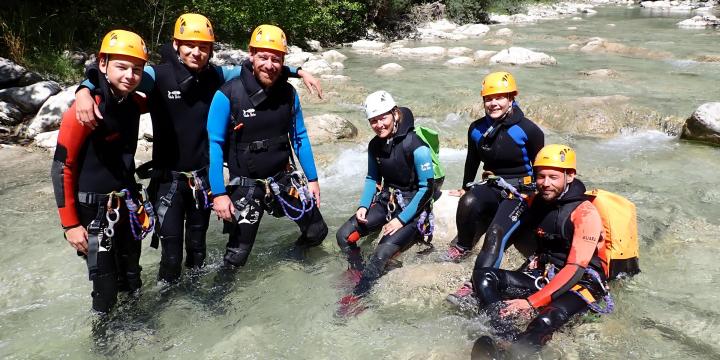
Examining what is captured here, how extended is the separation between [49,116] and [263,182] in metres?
7.51

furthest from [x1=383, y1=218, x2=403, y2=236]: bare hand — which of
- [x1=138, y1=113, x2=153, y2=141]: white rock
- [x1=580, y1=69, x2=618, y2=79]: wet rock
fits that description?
[x1=580, y1=69, x2=618, y2=79]: wet rock

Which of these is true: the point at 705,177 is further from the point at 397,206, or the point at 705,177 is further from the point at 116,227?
the point at 116,227

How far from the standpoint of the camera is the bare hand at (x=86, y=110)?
3.10m

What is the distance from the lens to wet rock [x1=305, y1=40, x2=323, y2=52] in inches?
872

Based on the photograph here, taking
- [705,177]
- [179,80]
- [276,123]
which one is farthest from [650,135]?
[179,80]

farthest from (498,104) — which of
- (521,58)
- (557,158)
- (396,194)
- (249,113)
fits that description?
(521,58)

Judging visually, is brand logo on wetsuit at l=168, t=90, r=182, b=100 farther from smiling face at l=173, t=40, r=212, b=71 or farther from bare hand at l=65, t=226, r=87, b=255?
bare hand at l=65, t=226, r=87, b=255

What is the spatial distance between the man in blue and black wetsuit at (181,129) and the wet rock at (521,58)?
561 inches

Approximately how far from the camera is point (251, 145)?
4.28m

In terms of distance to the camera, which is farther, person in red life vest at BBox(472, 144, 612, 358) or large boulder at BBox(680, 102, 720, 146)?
large boulder at BBox(680, 102, 720, 146)

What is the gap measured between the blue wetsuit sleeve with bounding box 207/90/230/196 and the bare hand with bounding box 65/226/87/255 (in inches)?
39.8

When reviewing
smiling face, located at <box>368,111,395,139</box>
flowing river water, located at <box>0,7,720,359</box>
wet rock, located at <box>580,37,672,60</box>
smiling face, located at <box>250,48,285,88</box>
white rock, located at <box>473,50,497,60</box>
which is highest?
smiling face, located at <box>250,48,285,88</box>

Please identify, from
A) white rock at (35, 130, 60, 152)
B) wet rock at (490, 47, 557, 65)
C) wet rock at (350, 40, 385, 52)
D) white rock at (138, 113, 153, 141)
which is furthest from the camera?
wet rock at (350, 40, 385, 52)

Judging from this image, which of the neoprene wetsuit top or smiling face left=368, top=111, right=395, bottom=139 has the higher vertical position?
smiling face left=368, top=111, right=395, bottom=139
